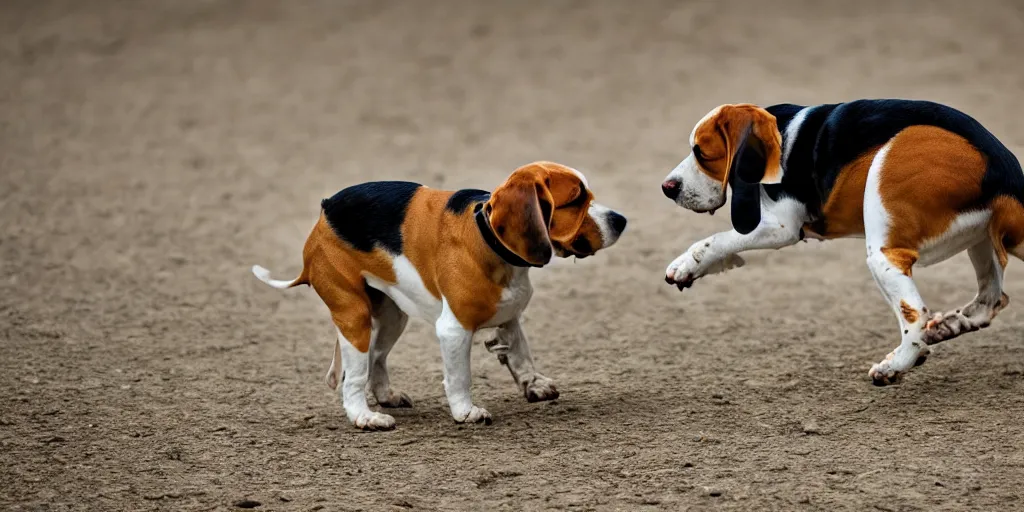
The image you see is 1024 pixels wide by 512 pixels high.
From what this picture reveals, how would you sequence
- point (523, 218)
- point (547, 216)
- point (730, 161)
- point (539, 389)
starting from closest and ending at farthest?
point (523, 218)
point (547, 216)
point (730, 161)
point (539, 389)

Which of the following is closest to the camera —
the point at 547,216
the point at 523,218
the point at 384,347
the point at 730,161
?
the point at 523,218

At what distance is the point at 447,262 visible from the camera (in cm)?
538

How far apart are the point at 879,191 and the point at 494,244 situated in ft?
5.50

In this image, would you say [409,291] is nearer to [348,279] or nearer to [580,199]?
[348,279]

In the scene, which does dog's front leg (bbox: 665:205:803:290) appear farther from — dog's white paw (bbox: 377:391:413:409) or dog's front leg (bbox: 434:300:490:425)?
dog's white paw (bbox: 377:391:413:409)

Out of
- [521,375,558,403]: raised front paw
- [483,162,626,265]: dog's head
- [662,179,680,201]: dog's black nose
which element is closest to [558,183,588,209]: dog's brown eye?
[483,162,626,265]: dog's head

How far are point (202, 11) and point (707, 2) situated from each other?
6797 millimetres

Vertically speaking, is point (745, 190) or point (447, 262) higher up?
point (745, 190)

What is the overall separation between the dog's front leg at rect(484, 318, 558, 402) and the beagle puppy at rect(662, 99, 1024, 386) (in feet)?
2.52

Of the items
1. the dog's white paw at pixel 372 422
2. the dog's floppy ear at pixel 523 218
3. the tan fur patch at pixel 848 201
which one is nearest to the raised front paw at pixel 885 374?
the tan fur patch at pixel 848 201

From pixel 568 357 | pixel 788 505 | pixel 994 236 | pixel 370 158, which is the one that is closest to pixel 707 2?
pixel 370 158

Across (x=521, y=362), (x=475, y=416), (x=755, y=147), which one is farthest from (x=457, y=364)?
(x=755, y=147)

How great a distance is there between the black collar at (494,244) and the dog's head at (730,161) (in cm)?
93

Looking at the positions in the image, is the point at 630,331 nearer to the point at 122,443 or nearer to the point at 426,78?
the point at 122,443
